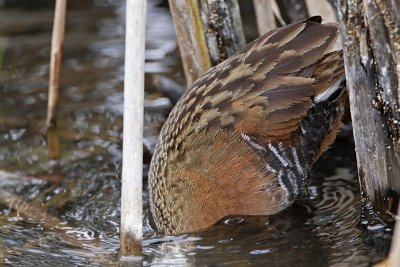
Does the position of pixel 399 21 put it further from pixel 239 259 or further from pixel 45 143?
pixel 45 143

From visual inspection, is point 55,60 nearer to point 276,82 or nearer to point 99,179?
point 99,179

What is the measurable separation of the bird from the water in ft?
0.41

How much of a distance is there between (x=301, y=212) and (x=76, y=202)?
108 cm

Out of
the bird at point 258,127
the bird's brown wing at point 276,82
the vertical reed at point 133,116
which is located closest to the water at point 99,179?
the bird at point 258,127

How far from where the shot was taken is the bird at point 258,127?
3.65m

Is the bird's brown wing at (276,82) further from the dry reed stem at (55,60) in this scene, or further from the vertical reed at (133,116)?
the dry reed stem at (55,60)

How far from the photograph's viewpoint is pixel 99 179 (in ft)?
14.6

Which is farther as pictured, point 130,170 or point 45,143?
point 45,143

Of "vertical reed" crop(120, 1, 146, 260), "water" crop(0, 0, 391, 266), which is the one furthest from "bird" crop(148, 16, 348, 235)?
"vertical reed" crop(120, 1, 146, 260)

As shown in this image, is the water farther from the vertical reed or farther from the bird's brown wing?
the bird's brown wing

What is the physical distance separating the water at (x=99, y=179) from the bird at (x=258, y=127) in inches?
5.0

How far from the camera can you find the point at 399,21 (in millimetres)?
3098

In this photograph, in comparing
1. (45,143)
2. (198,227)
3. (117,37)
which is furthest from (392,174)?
Result: (117,37)

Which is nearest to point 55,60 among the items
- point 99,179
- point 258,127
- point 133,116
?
point 99,179
